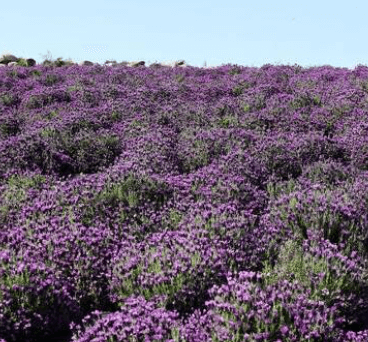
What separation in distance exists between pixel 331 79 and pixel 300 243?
1137 centimetres

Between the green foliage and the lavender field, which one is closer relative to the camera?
the lavender field

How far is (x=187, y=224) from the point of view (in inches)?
240

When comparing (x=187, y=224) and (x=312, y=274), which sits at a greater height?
(x=187, y=224)

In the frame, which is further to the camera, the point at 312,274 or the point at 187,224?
the point at 187,224

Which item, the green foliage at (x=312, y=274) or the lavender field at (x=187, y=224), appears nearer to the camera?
the lavender field at (x=187, y=224)

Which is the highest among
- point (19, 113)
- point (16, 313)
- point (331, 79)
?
point (331, 79)

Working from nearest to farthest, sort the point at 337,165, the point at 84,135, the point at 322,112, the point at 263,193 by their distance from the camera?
the point at 263,193, the point at 337,165, the point at 84,135, the point at 322,112

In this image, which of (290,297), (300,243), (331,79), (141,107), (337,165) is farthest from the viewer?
(331,79)

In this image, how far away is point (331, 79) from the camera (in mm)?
16547

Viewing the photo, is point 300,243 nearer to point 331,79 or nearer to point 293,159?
point 293,159

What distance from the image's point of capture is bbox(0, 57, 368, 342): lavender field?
4.67 meters

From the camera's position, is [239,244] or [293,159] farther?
[293,159]

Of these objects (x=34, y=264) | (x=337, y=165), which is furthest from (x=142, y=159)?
(x=34, y=264)

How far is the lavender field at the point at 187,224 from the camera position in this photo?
4672 millimetres
